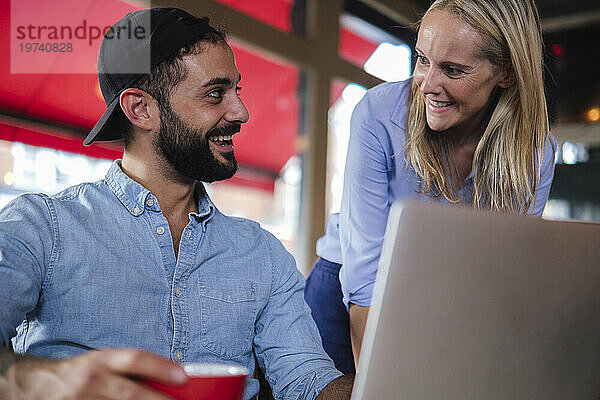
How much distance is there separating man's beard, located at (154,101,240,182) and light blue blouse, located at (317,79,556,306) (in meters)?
0.32

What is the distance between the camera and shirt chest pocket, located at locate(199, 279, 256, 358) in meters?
1.12

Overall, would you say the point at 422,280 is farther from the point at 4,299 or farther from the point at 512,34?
the point at 512,34

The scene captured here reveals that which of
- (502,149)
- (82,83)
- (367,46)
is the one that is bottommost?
(502,149)

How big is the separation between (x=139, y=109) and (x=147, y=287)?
0.37 meters

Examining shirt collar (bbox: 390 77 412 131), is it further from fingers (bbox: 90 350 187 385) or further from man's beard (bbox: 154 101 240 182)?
fingers (bbox: 90 350 187 385)

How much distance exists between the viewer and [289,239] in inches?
152

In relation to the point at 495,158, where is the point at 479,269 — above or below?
below

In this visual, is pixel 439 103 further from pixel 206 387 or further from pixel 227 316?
pixel 206 387

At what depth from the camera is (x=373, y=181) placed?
1373mm

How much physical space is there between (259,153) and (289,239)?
24.8 inches

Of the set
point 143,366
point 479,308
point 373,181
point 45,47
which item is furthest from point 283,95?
point 143,366

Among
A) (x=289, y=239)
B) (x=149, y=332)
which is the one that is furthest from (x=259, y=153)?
Answer: (x=149, y=332)

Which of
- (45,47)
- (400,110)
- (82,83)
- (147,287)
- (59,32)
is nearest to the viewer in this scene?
(147,287)

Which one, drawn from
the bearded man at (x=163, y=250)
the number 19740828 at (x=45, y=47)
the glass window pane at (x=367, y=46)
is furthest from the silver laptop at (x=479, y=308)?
the glass window pane at (x=367, y=46)
